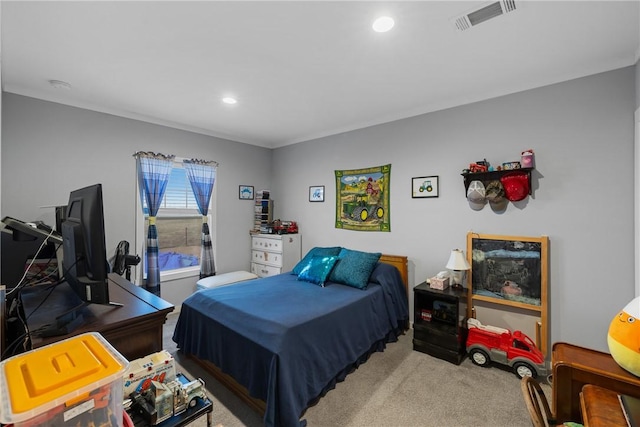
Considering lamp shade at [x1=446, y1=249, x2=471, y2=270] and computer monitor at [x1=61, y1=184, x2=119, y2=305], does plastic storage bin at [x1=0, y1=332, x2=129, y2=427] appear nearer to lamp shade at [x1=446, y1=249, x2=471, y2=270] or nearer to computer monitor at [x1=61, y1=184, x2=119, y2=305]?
computer monitor at [x1=61, y1=184, x2=119, y2=305]

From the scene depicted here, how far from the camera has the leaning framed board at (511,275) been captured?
2.43 meters

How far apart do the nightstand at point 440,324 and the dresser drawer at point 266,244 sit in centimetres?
212

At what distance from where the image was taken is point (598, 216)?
2.23m

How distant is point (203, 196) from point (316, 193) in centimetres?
164

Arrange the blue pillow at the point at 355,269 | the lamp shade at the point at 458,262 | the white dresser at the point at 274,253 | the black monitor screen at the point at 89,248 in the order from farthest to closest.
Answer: the white dresser at the point at 274,253
the blue pillow at the point at 355,269
the lamp shade at the point at 458,262
the black monitor screen at the point at 89,248

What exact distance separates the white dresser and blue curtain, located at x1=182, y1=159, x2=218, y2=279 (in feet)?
2.32

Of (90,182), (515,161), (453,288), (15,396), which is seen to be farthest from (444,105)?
(90,182)

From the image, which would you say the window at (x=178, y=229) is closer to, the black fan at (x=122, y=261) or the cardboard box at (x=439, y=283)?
the black fan at (x=122, y=261)

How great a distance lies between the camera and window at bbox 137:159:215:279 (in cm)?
370

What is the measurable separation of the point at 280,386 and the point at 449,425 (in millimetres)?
1142

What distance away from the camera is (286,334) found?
73.3 inches

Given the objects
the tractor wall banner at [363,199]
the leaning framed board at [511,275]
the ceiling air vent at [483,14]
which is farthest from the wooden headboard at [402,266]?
the ceiling air vent at [483,14]

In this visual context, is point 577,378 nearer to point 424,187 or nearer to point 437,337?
point 437,337

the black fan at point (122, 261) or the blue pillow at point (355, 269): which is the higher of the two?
the black fan at point (122, 261)
